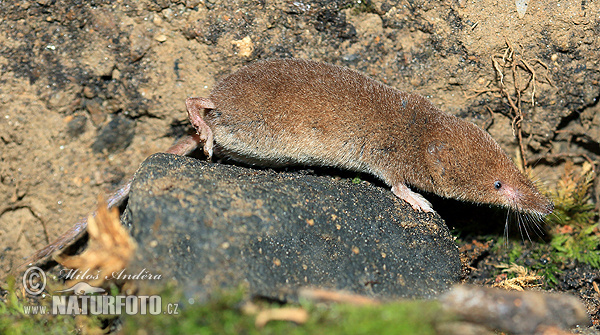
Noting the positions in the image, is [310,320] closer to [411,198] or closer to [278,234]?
[278,234]

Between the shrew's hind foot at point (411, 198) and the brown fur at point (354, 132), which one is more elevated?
the brown fur at point (354, 132)

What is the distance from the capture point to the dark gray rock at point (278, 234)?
206cm

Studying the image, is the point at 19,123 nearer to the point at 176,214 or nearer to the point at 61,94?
the point at 61,94

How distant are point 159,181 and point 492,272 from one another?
2533 mm

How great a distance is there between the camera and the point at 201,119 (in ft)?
10.2

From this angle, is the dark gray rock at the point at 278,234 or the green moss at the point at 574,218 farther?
the green moss at the point at 574,218

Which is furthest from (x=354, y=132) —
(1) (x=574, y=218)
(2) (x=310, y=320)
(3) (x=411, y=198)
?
(1) (x=574, y=218)

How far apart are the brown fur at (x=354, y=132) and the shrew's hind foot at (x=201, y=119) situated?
5 centimetres

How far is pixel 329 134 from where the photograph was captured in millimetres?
3098

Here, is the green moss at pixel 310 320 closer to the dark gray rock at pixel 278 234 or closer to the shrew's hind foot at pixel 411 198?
the dark gray rock at pixel 278 234

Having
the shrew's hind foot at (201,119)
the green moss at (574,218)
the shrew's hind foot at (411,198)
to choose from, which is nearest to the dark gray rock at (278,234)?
the shrew's hind foot at (411,198)

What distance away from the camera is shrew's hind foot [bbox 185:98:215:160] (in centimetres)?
307

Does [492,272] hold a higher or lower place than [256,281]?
lower

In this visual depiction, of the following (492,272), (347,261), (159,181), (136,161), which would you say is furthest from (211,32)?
(492,272)
